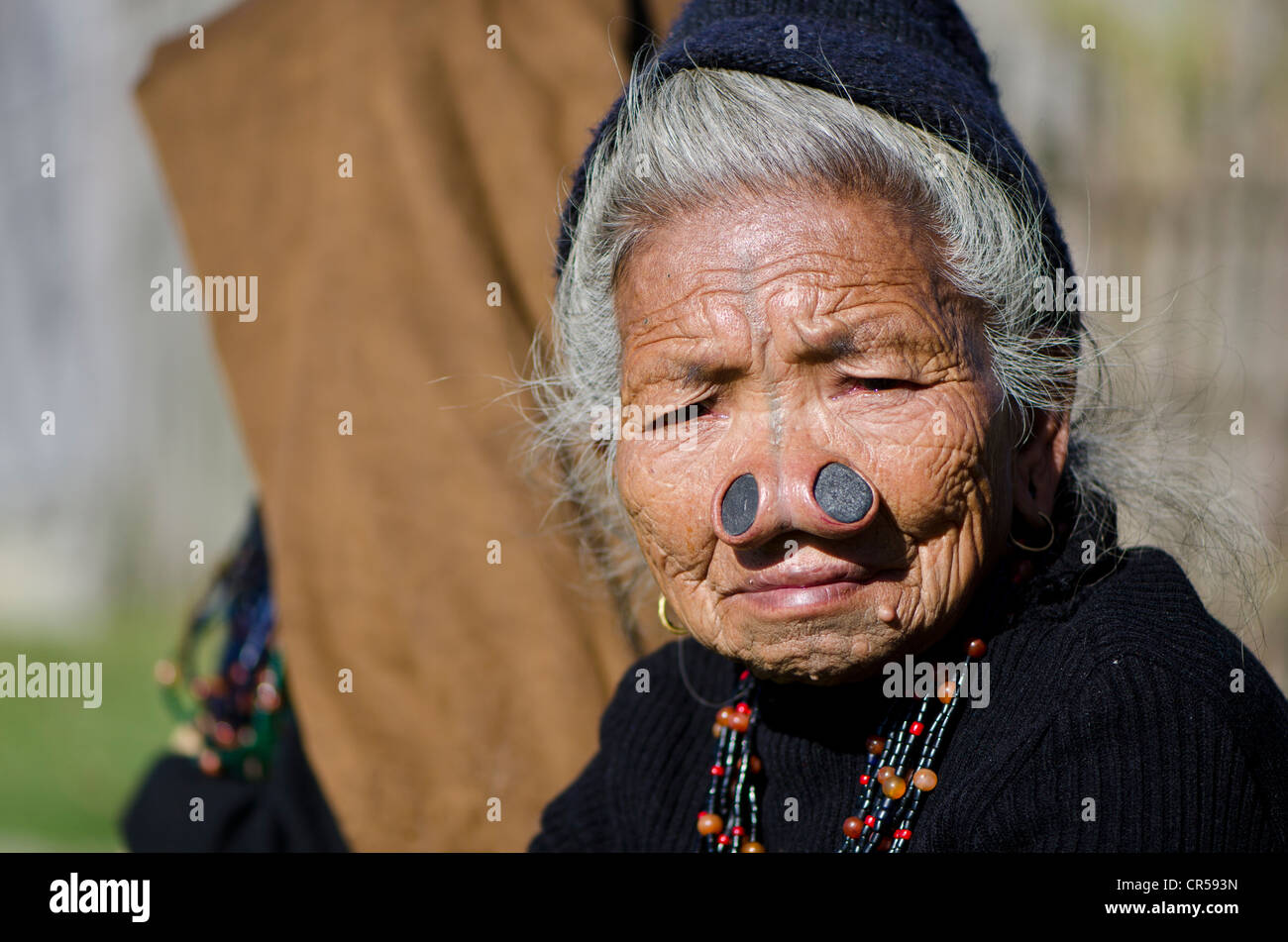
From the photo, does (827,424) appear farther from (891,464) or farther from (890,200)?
(890,200)

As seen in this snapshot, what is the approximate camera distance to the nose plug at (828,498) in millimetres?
1482

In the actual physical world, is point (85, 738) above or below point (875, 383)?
below

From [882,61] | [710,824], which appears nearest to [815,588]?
[710,824]

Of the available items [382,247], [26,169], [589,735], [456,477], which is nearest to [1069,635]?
[589,735]

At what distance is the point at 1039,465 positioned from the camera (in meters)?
1.76

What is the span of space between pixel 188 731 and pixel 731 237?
2316mm

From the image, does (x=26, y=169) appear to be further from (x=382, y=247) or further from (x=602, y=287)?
(x=602, y=287)

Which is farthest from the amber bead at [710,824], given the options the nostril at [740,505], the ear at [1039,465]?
the ear at [1039,465]

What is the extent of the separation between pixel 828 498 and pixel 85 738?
15.4 feet

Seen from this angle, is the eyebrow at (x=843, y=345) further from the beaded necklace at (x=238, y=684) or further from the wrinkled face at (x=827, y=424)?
the beaded necklace at (x=238, y=684)

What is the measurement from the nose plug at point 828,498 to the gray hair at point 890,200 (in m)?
0.33

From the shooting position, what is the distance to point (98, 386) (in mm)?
5992

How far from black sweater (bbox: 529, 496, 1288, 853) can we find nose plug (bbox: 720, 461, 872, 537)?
340 mm

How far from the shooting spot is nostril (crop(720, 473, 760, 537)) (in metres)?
1.51
